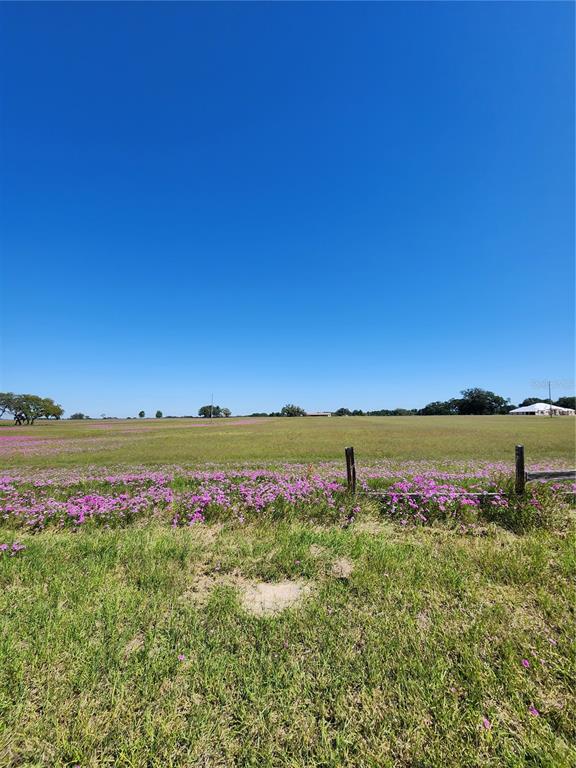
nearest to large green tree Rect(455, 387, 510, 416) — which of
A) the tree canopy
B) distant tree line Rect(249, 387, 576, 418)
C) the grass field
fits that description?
distant tree line Rect(249, 387, 576, 418)

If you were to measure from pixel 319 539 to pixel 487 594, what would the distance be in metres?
2.57

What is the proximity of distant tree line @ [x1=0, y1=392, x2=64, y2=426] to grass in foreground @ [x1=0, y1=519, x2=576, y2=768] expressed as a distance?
107 meters

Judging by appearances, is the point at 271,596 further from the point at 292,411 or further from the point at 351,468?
the point at 292,411

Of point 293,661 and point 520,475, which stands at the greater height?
point 520,475

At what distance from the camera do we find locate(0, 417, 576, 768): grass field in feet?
7.28

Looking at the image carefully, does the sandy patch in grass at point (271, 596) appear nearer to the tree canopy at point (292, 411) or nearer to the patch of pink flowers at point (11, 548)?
the patch of pink flowers at point (11, 548)

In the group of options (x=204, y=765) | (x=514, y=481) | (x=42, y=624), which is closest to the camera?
(x=204, y=765)

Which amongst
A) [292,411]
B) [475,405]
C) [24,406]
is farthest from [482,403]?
[24,406]

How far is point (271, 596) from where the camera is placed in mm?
4023

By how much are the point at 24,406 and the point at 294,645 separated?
4387 inches

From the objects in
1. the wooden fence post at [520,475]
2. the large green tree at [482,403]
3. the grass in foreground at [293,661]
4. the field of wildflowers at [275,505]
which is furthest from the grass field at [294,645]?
the large green tree at [482,403]

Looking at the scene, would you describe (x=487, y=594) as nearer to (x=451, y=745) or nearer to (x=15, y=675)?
(x=451, y=745)

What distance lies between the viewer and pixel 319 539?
5516 mm

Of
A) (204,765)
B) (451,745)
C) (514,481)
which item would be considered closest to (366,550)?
(451,745)
